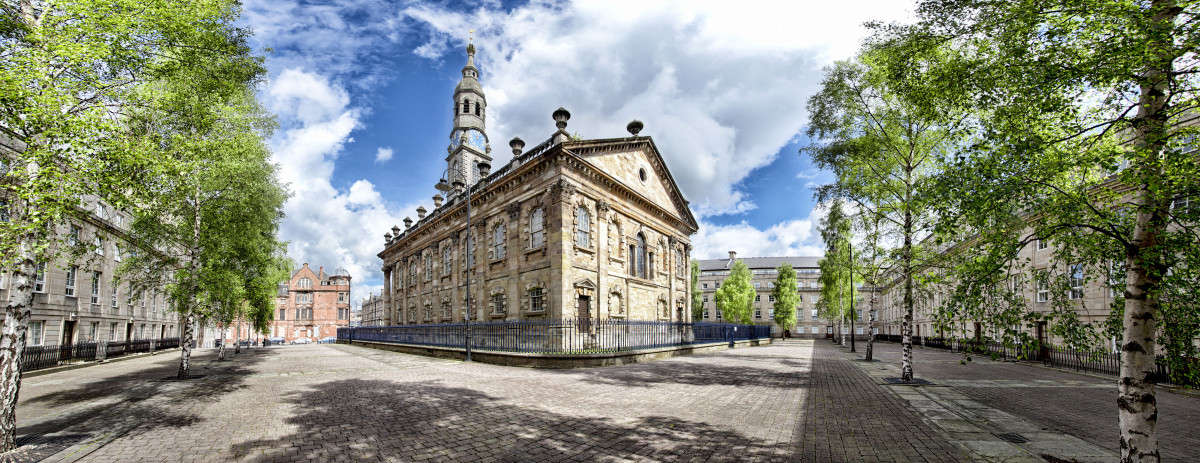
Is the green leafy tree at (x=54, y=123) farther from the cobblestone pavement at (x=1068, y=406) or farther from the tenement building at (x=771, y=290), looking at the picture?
the tenement building at (x=771, y=290)

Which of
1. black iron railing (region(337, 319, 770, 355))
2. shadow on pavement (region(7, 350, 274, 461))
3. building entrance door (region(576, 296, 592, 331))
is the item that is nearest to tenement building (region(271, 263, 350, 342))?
black iron railing (region(337, 319, 770, 355))

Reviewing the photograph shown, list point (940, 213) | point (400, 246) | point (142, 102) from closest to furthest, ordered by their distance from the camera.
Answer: point (940, 213) < point (142, 102) < point (400, 246)

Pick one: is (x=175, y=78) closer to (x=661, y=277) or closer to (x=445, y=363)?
(x=445, y=363)

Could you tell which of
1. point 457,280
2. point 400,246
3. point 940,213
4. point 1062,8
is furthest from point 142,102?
point 400,246

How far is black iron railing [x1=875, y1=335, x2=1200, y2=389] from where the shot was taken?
15.8 ft

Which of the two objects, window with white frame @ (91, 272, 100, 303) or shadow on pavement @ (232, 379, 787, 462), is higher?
window with white frame @ (91, 272, 100, 303)

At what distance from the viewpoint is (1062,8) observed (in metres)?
5.35

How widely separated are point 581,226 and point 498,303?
637 cm

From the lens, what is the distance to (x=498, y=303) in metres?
24.7

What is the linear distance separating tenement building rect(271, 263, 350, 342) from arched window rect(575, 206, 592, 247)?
6641cm

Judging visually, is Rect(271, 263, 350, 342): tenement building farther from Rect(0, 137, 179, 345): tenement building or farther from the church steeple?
Rect(0, 137, 179, 345): tenement building

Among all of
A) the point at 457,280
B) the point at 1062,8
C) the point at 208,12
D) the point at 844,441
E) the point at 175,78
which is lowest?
the point at 844,441

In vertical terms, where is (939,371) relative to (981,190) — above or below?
below

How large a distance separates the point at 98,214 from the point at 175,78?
26.3 meters
